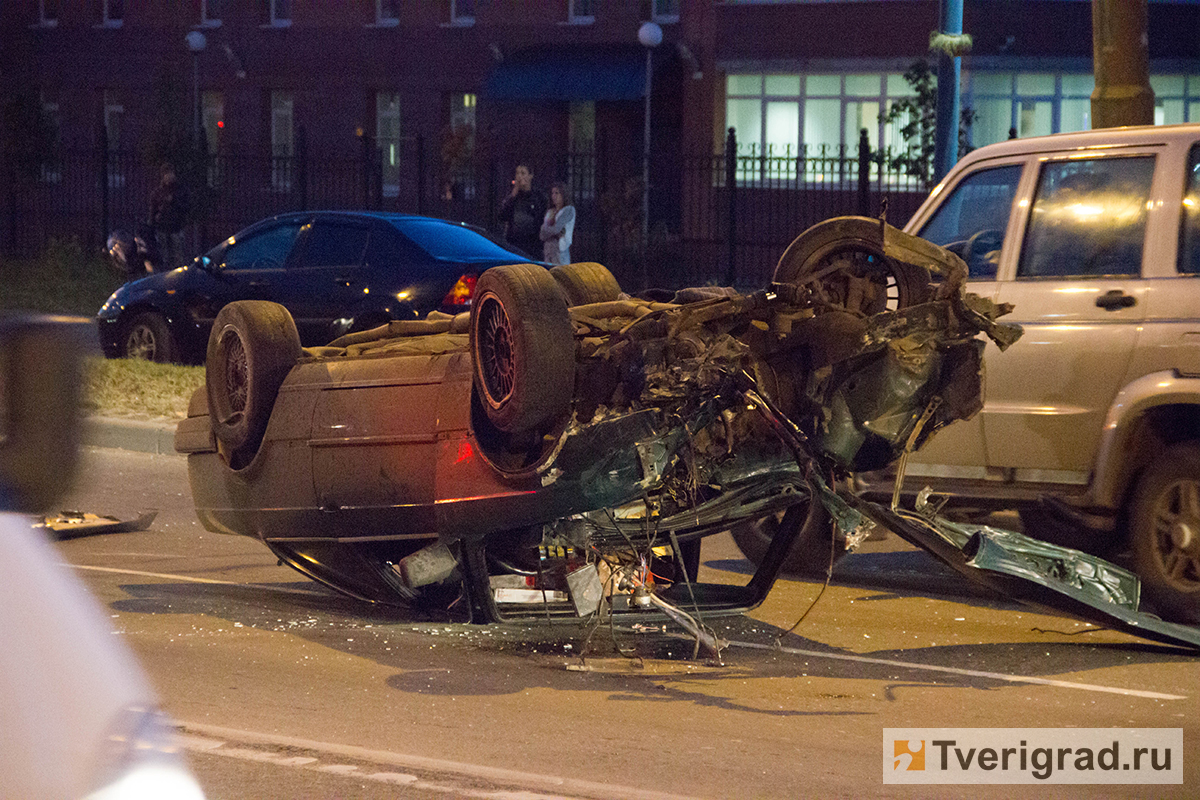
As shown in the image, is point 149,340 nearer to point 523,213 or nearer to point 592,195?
point 523,213

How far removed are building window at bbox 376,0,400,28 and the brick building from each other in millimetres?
65

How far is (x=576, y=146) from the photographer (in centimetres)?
3322

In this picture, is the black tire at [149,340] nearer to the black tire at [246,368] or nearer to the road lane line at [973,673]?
the black tire at [246,368]

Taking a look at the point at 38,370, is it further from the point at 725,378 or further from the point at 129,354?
the point at 129,354

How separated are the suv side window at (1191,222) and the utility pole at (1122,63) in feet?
12.2

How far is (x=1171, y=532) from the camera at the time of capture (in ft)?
21.8

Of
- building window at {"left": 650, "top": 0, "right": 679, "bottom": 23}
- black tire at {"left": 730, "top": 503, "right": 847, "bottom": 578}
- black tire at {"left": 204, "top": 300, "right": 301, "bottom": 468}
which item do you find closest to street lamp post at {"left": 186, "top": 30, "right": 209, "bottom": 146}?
building window at {"left": 650, "top": 0, "right": 679, "bottom": 23}

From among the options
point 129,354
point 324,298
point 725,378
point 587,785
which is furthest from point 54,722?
point 129,354

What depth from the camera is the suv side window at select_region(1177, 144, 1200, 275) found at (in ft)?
22.1

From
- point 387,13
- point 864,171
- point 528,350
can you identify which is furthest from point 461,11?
point 528,350

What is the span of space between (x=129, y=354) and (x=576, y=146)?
19.3 metres

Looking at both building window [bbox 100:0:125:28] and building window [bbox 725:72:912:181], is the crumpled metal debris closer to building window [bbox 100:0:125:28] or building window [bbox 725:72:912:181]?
building window [bbox 725:72:912:181]

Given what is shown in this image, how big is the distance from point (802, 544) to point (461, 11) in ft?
94.2

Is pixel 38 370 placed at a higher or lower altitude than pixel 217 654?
higher
